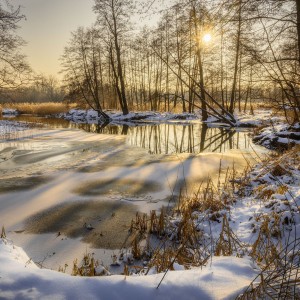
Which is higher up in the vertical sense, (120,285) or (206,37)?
(206,37)


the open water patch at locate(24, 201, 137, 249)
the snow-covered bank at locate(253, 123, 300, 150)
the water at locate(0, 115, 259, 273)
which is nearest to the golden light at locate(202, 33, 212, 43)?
the water at locate(0, 115, 259, 273)

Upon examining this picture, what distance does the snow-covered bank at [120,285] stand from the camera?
1470mm

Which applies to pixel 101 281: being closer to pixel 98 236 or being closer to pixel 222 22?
pixel 98 236

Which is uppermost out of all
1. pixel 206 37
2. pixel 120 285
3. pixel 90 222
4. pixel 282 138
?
pixel 206 37

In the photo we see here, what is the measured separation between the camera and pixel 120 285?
61.4 inches

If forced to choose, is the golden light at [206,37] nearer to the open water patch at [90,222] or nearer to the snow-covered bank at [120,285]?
the snow-covered bank at [120,285]

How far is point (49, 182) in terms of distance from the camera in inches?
239

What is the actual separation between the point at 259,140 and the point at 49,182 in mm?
9643

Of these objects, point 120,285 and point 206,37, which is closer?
point 120,285

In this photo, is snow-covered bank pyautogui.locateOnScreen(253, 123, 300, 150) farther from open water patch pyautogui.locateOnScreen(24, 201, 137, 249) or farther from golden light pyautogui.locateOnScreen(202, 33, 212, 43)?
golden light pyautogui.locateOnScreen(202, 33, 212, 43)

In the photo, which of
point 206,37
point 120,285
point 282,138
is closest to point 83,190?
point 206,37

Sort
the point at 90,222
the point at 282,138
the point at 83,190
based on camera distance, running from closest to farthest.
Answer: the point at 90,222
the point at 83,190
the point at 282,138

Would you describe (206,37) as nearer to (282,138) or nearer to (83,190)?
(83,190)

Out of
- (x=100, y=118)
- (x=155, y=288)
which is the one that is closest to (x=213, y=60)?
(x=100, y=118)
